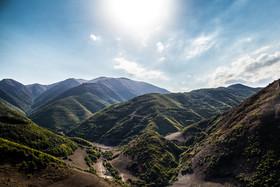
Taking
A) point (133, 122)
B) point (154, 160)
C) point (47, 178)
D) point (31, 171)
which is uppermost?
point (133, 122)

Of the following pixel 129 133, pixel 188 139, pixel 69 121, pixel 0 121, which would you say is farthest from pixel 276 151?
pixel 69 121

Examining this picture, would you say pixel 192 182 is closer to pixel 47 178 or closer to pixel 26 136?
pixel 47 178

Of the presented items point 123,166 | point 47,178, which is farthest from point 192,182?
point 47,178

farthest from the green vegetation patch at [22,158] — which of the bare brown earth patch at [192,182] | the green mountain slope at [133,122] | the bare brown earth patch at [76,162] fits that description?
the green mountain slope at [133,122]

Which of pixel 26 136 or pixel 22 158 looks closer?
pixel 22 158

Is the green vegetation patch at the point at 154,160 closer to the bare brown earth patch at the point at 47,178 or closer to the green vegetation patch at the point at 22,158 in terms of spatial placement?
the bare brown earth patch at the point at 47,178

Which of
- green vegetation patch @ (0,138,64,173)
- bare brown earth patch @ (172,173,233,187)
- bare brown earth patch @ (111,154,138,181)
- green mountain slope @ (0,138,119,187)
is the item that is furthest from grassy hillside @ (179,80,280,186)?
green vegetation patch @ (0,138,64,173)

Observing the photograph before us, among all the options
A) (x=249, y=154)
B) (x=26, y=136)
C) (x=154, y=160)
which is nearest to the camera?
(x=249, y=154)

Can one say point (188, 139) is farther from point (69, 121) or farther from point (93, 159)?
point (69, 121)
